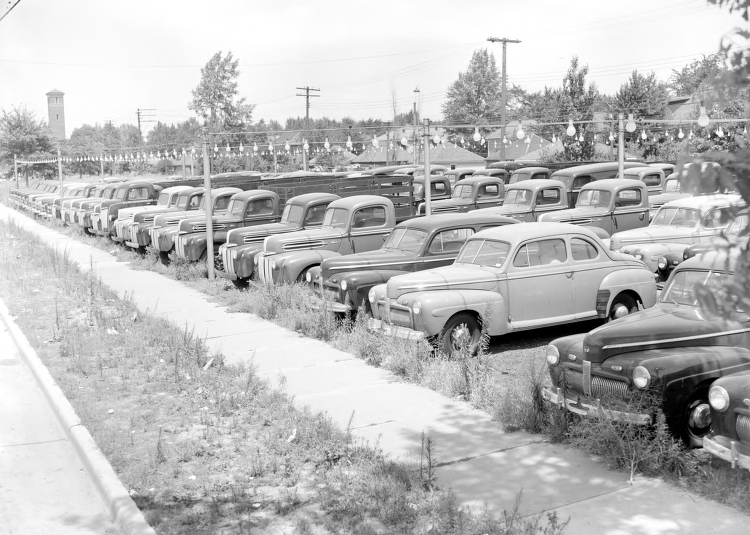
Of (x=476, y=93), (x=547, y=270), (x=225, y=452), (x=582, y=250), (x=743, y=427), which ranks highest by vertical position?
(x=476, y=93)

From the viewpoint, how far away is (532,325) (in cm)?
988

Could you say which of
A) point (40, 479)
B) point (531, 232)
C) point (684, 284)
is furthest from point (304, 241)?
point (40, 479)

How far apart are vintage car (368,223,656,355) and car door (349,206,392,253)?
371 cm

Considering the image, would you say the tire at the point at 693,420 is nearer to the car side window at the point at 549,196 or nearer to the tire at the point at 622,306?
the tire at the point at 622,306

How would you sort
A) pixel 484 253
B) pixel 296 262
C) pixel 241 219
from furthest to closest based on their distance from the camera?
pixel 241 219, pixel 296 262, pixel 484 253

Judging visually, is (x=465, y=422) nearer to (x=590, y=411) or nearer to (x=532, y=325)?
(x=590, y=411)

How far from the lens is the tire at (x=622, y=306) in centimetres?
999

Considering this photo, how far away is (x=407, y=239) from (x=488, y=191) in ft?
32.5

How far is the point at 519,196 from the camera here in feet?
60.2

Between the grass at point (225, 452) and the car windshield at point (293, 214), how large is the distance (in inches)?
169

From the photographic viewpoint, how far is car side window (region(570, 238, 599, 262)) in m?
10.2

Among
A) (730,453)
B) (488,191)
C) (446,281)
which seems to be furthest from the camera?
(488,191)

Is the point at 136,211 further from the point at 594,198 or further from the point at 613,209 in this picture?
the point at 613,209

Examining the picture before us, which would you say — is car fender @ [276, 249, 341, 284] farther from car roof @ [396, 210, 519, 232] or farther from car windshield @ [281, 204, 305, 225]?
car windshield @ [281, 204, 305, 225]
